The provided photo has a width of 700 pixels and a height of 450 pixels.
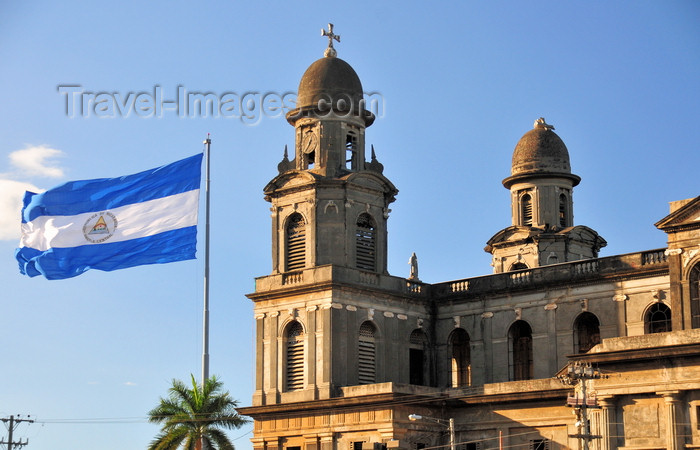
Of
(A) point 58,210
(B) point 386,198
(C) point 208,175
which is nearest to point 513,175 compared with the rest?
(B) point 386,198

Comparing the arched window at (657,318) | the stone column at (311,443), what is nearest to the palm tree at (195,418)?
the stone column at (311,443)

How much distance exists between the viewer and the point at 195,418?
63.4 meters

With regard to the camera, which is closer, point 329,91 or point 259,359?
point 259,359

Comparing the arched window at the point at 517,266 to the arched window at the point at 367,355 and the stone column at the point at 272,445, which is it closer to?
the arched window at the point at 367,355

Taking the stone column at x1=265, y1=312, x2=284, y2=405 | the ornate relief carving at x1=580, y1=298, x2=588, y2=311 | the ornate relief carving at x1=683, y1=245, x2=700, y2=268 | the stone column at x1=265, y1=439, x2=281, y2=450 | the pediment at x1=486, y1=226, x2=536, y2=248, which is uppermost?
the pediment at x1=486, y1=226, x2=536, y2=248

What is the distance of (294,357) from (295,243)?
5.73m

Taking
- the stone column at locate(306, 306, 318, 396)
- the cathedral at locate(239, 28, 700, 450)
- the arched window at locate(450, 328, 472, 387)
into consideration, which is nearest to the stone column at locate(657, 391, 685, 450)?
the cathedral at locate(239, 28, 700, 450)

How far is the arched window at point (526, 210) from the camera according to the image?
8031 centimetres

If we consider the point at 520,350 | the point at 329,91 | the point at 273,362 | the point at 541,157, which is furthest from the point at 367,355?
the point at 541,157

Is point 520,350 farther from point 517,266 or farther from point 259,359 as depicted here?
point 259,359

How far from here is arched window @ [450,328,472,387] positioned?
235 ft

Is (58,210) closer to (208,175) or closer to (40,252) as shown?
(40,252)

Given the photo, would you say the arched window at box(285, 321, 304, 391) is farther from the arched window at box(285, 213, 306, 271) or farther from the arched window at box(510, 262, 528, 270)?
the arched window at box(510, 262, 528, 270)

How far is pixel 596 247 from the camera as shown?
80.4 meters
